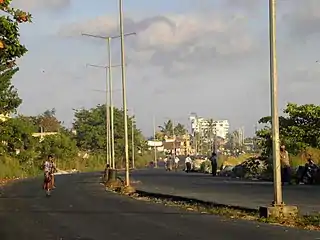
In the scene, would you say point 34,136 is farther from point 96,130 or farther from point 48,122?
point 48,122

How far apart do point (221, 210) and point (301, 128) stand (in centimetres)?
2014

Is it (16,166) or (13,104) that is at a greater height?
(13,104)

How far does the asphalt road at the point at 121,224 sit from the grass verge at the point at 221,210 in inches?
23.1

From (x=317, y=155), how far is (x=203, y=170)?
21.3m

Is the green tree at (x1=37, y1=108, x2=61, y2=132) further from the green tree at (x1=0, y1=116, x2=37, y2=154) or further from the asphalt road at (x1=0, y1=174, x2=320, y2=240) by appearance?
the asphalt road at (x1=0, y1=174, x2=320, y2=240)

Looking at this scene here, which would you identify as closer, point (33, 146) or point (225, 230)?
point (225, 230)

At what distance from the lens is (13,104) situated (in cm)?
6291

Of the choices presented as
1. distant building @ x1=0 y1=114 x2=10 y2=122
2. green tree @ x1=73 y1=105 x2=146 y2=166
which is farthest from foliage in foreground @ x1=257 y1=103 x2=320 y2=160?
green tree @ x1=73 y1=105 x2=146 y2=166

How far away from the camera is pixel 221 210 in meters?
20.5

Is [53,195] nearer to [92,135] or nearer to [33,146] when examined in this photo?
[33,146]

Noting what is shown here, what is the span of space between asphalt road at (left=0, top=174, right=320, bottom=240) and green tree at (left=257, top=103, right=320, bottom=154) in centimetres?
1621

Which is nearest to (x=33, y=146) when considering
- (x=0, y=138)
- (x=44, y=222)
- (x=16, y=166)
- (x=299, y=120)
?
(x=16, y=166)

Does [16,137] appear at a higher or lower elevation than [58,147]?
higher

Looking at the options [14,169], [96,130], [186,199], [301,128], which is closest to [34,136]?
[14,169]
